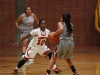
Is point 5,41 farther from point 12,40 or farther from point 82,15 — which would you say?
point 82,15

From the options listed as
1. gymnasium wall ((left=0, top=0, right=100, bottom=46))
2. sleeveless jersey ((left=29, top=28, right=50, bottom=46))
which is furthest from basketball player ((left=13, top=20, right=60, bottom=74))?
gymnasium wall ((left=0, top=0, right=100, bottom=46))

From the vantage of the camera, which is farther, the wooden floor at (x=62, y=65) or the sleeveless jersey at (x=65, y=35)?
the wooden floor at (x=62, y=65)

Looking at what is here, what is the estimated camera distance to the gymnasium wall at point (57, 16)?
1306 centimetres

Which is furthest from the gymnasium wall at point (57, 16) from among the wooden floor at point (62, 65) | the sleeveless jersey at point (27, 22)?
the sleeveless jersey at point (27, 22)

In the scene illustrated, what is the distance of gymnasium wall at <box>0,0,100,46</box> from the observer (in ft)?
42.9

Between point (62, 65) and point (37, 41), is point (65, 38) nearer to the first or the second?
point (37, 41)

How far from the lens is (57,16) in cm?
1343

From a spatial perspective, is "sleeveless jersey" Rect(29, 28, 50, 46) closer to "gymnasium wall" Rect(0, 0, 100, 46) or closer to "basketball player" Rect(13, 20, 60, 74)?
"basketball player" Rect(13, 20, 60, 74)

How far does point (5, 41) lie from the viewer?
13.1 metres

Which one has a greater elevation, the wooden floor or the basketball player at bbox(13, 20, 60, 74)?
the basketball player at bbox(13, 20, 60, 74)

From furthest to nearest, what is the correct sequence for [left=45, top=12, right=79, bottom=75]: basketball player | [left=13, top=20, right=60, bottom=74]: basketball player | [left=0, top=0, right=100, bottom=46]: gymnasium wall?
[left=0, top=0, right=100, bottom=46]: gymnasium wall
[left=13, top=20, right=60, bottom=74]: basketball player
[left=45, top=12, right=79, bottom=75]: basketball player

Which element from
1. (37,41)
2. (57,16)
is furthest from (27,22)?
(57,16)

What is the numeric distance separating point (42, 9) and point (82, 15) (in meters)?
1.95

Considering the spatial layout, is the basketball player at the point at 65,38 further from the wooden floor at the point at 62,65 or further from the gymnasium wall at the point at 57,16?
the gymnasium wall at the point at 57,16
